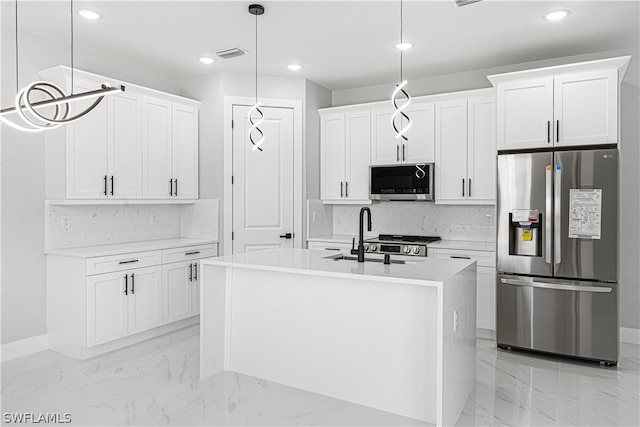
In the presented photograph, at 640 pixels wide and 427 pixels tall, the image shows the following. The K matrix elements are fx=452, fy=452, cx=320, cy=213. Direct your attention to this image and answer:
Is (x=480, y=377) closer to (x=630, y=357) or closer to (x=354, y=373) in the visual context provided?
(x=354, y=373)

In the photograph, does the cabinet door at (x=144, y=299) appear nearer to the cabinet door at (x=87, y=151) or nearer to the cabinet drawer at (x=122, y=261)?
the cabinet drawer at (x=122, y=261)

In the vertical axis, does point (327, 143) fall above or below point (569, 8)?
below

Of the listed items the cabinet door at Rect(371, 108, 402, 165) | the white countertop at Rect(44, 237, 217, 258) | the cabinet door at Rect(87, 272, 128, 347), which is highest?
the cabinet door at Rect(371, 108, 402, 165)

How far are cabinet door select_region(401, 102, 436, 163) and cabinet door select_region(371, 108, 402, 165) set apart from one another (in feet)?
0.45

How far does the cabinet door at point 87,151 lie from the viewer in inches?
153

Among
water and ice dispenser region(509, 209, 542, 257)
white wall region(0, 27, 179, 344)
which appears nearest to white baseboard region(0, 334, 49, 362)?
white wall region(0, 27, 179, 344)

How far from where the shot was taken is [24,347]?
3.84 m

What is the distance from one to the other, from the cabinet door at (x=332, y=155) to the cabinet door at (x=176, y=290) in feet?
6.04

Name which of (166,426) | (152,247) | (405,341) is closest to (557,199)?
(405,341)

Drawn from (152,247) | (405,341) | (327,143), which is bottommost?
(405,341)

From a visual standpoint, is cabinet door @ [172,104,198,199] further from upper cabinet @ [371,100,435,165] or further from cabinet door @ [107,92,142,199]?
upper cabinet @ [371,100,435,165]

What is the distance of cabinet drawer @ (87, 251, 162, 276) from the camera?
3793 millimetres

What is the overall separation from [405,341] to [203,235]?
10.0 ft

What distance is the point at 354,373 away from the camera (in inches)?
116
